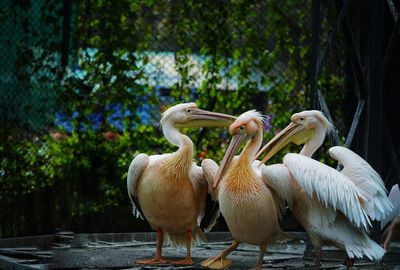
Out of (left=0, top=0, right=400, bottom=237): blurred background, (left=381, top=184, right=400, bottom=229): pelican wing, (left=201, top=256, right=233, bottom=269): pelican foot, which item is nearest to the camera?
(left=201, top=256, right=233, bottom=269): pelican foot

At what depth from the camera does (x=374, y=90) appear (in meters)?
6.29

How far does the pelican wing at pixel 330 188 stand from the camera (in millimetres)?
5289

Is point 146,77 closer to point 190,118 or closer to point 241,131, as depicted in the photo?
point 190,118

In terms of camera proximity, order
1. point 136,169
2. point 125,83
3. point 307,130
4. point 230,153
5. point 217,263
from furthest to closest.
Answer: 1. point 125,83
2. point 307,130
3. point 136,169
4. point 230,153
5. point 217,263

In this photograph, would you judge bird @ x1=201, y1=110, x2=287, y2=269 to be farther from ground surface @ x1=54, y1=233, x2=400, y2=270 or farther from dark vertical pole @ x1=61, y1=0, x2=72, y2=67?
dark vertical pole @ x1=61, y1=0, x2=72, y2=67

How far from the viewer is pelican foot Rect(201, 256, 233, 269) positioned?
5.74 metres

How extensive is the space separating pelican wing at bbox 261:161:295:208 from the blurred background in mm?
3061

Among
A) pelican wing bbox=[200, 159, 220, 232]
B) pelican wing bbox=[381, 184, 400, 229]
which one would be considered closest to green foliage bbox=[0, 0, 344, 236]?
pelican wing bbox=[381, 184, 400, 229]

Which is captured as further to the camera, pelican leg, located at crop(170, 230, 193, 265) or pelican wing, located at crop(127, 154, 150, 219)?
pelican wing, located at crop(127, 154, 150, 219)

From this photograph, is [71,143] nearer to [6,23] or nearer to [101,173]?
[101,173]

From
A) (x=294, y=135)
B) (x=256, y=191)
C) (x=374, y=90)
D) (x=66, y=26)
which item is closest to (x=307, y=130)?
(x=294, y=135)

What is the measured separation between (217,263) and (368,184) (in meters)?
1.03

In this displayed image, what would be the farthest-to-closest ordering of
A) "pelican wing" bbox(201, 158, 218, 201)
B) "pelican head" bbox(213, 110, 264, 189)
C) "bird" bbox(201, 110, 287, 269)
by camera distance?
1. "pelican wing" bbox(201, 158, 218, 201)
2. "pelican head" bbox(213, 110, 264, 189)
3. "bird" bbox(201, 110, 287, 269)

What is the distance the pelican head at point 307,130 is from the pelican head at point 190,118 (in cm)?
35
